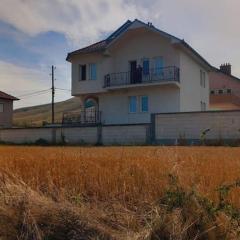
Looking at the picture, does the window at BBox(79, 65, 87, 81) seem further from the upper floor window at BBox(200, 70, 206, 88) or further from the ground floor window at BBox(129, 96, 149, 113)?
the upper floor window at BBox(200, 70, 206, 88)

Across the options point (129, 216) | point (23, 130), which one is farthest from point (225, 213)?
point (23, 130)

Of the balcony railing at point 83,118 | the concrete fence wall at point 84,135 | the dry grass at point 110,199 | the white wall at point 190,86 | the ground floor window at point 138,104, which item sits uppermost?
the white wall at point 190,86

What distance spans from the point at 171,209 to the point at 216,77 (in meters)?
54.3

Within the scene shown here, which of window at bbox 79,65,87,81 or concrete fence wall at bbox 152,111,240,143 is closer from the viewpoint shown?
concrete fence wall at bbox 152,111,240,143

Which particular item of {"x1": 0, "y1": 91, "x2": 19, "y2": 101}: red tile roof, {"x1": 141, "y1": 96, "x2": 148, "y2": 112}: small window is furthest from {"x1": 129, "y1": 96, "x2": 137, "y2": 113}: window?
{"x1": 0, "y1": 91, "x2": 19, "y2": 101}: red tile roof

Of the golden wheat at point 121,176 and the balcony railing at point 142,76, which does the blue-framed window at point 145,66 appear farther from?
the golden wheat at point 121,176

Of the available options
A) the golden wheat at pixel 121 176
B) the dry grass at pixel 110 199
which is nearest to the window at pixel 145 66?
the golden wheat at pixel 121 176

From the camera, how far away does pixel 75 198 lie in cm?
676

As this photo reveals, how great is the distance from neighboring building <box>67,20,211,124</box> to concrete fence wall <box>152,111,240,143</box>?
751 centimetres

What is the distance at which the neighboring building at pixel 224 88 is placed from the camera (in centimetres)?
5669

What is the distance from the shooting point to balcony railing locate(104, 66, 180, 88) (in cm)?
3497

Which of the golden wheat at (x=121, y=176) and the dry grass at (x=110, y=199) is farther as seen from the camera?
the golden wheat at (x=121, y=176)

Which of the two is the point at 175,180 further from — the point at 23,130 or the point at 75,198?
the point at 23,130

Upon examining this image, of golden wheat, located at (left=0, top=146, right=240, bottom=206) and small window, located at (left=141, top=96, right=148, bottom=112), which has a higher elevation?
small window, located at (left=141, top=96, right=148, bottom=112)
